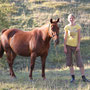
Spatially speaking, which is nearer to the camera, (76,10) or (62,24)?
(62,24)

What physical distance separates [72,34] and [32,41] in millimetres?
1434

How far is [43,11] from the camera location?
Answer: 2286 cm

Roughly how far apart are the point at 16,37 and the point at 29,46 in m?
0.87

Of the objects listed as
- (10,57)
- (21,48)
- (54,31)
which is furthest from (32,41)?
(10,57)

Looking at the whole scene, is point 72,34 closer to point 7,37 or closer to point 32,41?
point 32,41

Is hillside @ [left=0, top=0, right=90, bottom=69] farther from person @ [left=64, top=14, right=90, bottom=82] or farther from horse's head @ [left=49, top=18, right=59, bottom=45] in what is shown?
horse's head @ [left=49, top=18, right=59, bottom=45]

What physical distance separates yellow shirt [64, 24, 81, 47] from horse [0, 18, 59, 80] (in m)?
0.39

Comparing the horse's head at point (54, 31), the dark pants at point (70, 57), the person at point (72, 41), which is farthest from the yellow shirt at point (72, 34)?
the horse's head at point (54, 31)

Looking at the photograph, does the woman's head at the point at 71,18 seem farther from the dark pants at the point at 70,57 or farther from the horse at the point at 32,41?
the dark pants at the point at 70,57

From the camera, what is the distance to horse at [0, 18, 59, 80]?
6.30m

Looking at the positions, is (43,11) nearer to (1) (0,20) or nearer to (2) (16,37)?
(1) (0,20)

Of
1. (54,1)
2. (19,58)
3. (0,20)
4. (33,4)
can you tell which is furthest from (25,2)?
(0,20)

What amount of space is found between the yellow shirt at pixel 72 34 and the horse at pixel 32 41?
15.4 inches

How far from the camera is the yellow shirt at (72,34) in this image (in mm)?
6148
